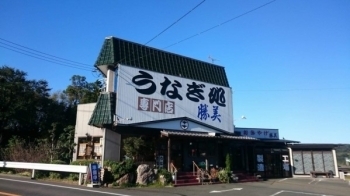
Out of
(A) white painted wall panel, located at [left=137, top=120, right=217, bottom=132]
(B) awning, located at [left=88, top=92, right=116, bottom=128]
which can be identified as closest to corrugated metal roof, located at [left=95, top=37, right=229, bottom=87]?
(B) awning, located at [left=88, top=92, right=116, bottom=128]

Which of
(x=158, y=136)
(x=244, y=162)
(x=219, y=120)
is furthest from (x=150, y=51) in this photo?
(x=244, y=162)

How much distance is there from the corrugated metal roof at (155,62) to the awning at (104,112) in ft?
7.30

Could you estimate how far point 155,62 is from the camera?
2078 centimetres

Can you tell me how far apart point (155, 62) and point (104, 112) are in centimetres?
558

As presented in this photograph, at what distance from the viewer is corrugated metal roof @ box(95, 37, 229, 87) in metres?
19.0

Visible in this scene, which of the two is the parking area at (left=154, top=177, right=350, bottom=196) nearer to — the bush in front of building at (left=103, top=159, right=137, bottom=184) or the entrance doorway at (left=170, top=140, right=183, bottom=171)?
the bush in front of building at (left=103, top=159, right=137, bottom=184)

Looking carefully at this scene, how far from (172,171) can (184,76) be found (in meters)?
7.82

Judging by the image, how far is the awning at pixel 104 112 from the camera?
17.4m

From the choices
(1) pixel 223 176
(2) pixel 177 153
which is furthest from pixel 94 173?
(1) pixel 223 176

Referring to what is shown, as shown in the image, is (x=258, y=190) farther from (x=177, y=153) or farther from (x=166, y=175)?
(x=177, y=153)

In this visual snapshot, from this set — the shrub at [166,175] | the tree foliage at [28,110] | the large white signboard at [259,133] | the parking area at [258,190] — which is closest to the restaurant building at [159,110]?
the shrub at [166,175]

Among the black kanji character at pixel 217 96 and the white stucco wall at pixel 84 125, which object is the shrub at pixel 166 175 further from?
the black kanji character at pixel 217 96

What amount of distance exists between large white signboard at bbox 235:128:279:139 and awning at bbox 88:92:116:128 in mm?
13950

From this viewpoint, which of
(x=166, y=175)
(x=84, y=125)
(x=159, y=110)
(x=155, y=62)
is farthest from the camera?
(x=155, y=62)
